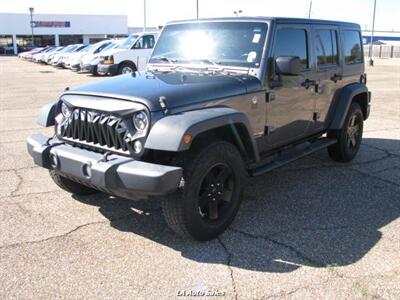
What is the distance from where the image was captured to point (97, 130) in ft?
12.9

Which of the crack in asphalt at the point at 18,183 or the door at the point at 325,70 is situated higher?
the door at the point at 325,70

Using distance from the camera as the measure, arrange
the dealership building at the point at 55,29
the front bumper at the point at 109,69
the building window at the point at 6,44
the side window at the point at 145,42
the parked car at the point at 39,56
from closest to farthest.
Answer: the front bumper at the point at 109,69 < the side window at the point at 145,42 < the parked car at the point at 39,56 < the building window at the point at 6,44 < the dealership building at the point at 55,29

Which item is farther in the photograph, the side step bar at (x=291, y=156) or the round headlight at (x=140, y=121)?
the side step bar at (x=291, y=156)

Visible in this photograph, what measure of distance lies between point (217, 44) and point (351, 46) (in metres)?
2.68

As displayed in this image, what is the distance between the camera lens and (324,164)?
650 cm

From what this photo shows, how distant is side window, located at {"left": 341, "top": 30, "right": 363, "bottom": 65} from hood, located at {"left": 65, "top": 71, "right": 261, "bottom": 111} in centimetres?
248

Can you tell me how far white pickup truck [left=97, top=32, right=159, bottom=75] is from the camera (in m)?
19.6

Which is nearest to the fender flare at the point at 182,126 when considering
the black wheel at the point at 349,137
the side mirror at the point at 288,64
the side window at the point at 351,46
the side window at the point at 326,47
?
the side mirror at the point at 288,64

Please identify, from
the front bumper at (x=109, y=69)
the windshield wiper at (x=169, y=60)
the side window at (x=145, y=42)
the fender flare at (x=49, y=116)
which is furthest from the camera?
the side window at (x=145, y=42)

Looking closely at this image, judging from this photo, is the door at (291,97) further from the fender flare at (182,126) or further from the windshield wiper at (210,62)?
the fender flare at (182,126)

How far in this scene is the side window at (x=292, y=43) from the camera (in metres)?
4.84

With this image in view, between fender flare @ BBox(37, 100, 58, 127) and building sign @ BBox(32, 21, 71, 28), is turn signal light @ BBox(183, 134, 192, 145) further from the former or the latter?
building sign @ BBox(32, 21, 71, 28)

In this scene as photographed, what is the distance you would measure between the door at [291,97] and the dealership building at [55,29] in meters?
67.4

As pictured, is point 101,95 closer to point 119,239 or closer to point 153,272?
point 119,239
